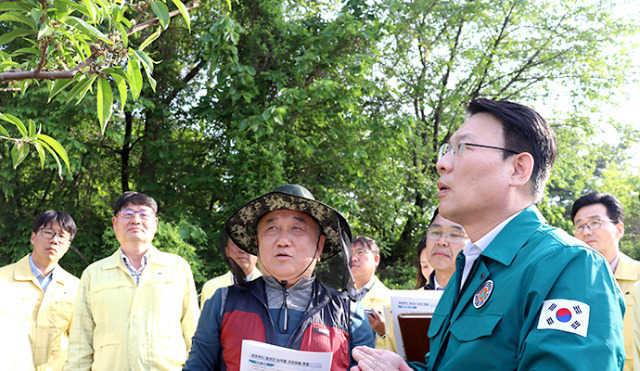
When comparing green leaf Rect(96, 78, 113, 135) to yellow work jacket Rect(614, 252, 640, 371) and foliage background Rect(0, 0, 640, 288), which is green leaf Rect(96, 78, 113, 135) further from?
foliage background Rect(0, 0, 640, 288)

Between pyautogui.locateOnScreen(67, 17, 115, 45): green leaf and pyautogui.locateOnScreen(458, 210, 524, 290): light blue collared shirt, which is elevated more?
pyautogui.locateOnScreen(67, 17, 115, 45): green leaf

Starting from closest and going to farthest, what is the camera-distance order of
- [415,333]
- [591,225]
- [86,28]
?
1. [86,28]
2. [415,333]
3. [591,225]

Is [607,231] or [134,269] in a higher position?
[607,231]

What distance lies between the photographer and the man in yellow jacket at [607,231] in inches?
175

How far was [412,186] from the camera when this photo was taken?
1348 cm

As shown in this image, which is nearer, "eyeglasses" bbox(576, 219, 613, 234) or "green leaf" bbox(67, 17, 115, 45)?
"green leaf" bbox(67, 17, 115, 45)

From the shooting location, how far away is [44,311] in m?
5.20

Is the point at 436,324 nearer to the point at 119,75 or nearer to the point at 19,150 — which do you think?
the point at 119,75

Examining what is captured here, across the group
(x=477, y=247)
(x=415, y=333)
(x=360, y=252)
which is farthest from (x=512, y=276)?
(x=360, y=252)

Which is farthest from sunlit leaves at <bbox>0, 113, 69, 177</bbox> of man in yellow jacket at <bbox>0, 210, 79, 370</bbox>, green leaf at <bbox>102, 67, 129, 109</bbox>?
man in yellow jacket at <bbox>0, 210, 79, 370</bbox>

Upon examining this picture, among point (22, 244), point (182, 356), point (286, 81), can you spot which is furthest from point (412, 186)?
point (182, 356)

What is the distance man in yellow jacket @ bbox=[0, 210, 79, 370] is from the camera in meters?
5.14

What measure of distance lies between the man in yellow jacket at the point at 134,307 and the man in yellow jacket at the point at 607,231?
3430mm

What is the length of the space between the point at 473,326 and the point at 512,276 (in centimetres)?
20
